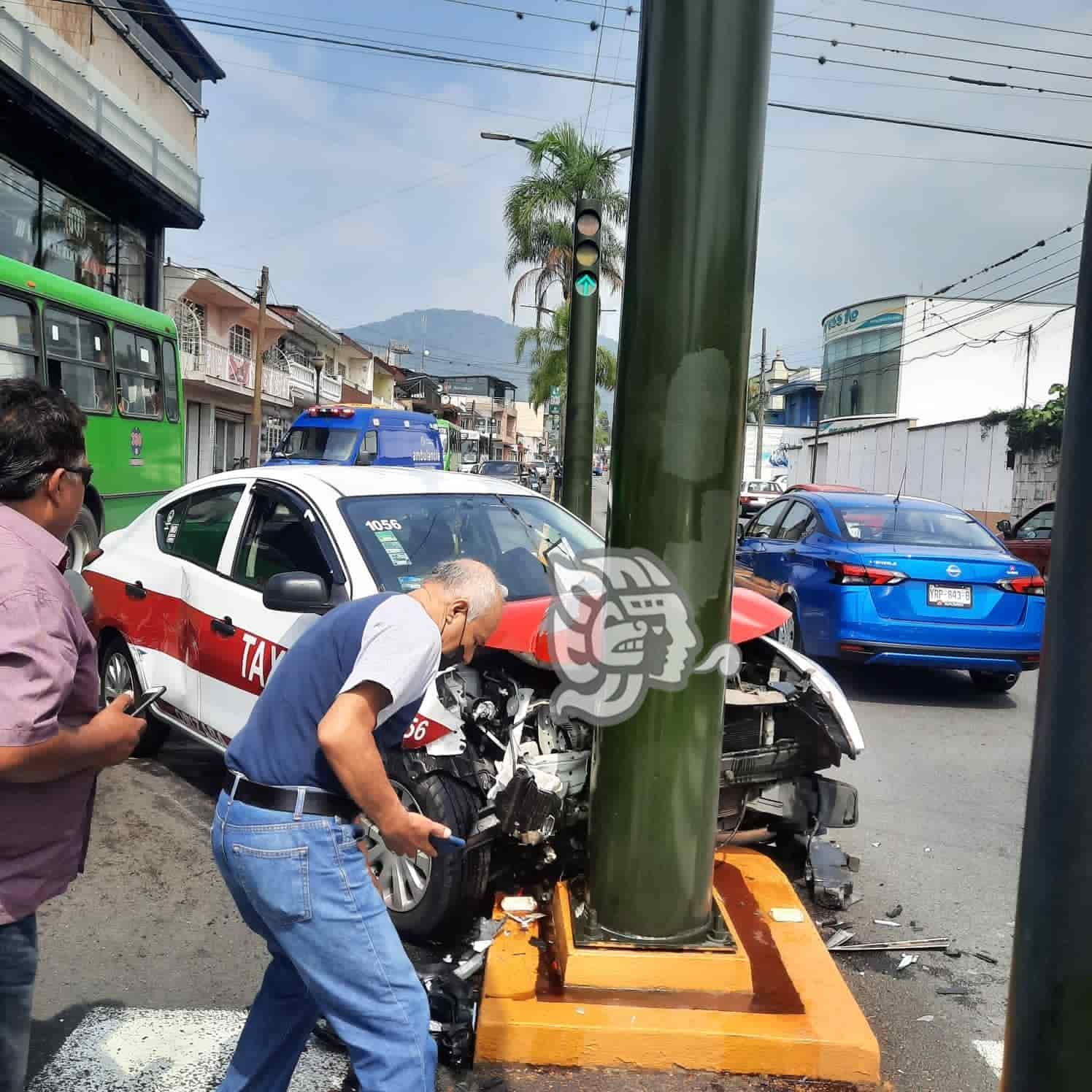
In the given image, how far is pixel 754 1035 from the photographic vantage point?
3055 mm

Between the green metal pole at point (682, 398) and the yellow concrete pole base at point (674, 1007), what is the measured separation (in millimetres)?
142

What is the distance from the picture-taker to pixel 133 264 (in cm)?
2453

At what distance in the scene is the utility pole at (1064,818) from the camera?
123cm

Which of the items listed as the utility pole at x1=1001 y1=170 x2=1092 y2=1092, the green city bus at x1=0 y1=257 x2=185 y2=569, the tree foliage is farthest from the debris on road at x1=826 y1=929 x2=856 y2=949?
the tree foliage

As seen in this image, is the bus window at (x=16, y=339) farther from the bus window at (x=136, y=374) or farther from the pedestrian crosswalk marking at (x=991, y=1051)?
the pedestrian crosswalk marking at (x=991, y=1051)

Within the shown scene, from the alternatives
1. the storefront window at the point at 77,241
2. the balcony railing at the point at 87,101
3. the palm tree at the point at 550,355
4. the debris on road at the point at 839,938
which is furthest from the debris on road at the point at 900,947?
the palm tree at the point at 550,355

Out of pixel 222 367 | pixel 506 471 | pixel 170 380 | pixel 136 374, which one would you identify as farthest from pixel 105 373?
pixel 506 471

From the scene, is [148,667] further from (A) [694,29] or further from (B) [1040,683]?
(B) [1040,683]

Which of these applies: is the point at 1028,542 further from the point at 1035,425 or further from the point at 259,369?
the point at 259,369

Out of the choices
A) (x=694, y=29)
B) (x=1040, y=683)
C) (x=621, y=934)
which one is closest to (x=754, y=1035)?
(x=621, y=934)

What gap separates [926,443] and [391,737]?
31.9 meters

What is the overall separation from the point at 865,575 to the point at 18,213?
60.2 feet

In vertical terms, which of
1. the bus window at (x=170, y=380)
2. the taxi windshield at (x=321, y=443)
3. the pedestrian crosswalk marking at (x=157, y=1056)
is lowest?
the pedestrian crosswalk marking at (x=157, y=1056)

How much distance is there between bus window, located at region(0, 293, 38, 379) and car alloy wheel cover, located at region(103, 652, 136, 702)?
15.7 ft
